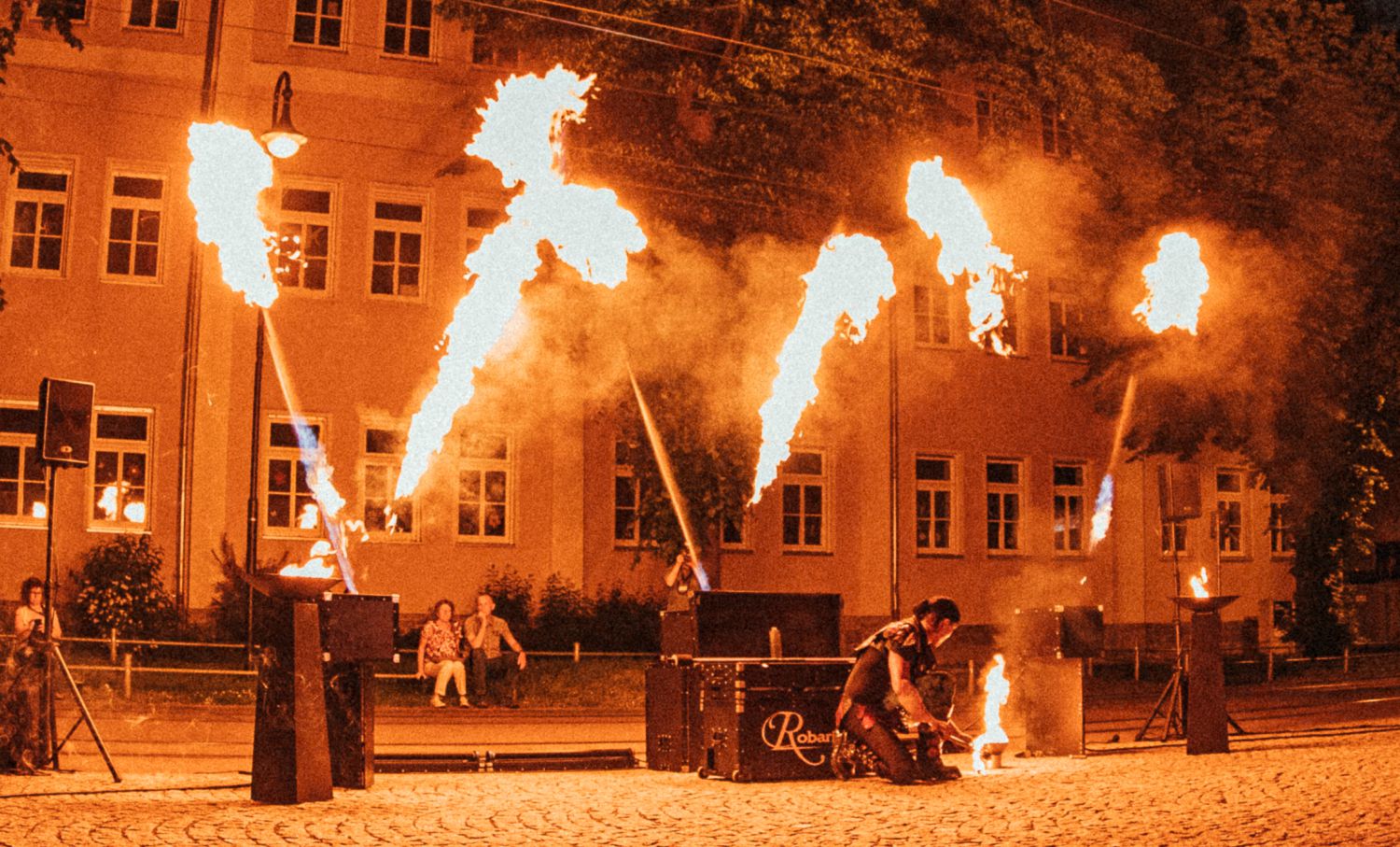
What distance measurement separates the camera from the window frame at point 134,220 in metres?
28.7

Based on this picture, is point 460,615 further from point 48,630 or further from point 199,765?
point 48,630

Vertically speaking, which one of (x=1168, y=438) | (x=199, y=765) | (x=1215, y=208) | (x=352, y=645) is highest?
(x=1215, y=208)

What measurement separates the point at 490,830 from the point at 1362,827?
5.25m

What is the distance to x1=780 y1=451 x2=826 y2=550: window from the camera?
1307 inches

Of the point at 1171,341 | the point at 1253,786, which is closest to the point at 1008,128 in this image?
the point at 1171,341

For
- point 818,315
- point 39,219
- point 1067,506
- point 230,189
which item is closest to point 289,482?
point 39,219


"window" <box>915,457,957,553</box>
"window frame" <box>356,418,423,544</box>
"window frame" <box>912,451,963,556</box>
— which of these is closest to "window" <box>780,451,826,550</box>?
"window" <box>915,457,957,553</box>

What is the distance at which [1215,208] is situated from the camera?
94.9ft

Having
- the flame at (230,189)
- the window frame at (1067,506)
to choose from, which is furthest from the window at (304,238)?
the window frame at (1067,506)

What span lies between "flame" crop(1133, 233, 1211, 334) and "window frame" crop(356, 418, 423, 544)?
12.7m

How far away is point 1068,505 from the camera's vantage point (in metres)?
36.6

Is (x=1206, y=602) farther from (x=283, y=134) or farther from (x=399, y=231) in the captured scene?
(x=399, y=231)

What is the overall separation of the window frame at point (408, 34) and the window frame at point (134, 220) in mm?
4428

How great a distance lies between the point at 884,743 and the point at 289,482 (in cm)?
1828
